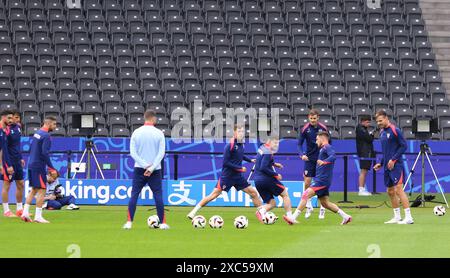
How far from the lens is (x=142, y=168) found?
18422mm

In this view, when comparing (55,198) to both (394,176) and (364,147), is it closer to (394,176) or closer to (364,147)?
(394,176)

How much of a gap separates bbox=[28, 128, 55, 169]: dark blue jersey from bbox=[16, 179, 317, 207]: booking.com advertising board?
209 inches

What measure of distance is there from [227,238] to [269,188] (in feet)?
12.0

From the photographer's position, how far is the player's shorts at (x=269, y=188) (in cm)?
2005

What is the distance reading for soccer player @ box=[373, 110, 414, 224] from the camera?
65.2ft

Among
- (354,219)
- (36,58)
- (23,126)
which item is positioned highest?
(36,58)

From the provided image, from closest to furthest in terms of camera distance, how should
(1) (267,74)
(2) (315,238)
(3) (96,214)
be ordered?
(2) (315,238), (3) (96,214), (1) (267,74)

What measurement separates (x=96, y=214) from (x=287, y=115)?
1014 cm

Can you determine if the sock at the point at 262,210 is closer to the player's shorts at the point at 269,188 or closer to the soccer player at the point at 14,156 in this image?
the player's shorts at the point at 269,188

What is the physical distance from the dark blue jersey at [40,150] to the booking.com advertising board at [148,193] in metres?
5.31

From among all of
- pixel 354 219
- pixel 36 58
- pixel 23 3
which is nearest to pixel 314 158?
pixel 354 219

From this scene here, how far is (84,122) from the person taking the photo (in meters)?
26.4

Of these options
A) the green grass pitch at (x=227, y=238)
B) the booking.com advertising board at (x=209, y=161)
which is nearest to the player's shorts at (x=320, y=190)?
the green grass pitch at (x=227, y=238)
